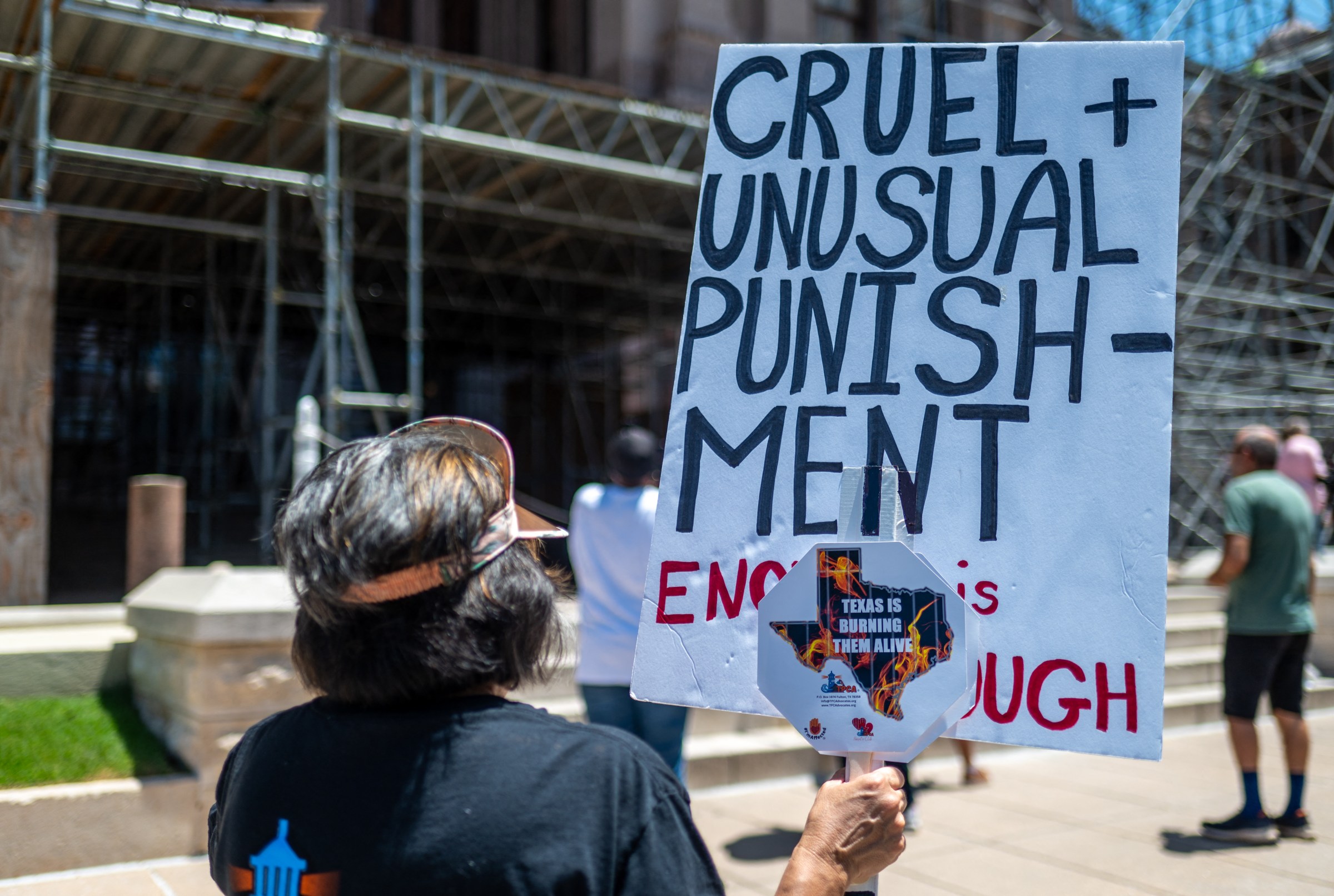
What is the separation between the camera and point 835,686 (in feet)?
5.38

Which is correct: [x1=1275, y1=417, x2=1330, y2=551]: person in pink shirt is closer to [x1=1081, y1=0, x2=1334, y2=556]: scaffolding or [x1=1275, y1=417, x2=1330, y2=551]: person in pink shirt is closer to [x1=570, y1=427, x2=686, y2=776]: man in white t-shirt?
[x1=570, y1=427, x2=686, y2=776]: man in white t-shirt

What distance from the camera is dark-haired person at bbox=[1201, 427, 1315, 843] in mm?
4910

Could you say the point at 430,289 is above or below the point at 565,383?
above

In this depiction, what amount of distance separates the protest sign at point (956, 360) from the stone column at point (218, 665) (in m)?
3.06

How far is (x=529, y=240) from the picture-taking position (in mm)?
16969

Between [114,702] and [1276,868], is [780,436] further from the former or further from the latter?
[114,702]

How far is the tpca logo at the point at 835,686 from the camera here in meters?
1.64

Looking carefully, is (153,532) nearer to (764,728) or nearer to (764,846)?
(764,728)

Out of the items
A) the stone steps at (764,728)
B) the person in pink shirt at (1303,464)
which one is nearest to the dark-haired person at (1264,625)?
the stone steps at (764,728)

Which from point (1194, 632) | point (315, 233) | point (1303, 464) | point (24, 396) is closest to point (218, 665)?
point (24, 396)

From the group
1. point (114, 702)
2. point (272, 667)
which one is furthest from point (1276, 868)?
point (114, 702)

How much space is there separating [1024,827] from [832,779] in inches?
170

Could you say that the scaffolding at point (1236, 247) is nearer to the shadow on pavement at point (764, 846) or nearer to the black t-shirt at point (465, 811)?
the shadow on pavement at point (764, 846)

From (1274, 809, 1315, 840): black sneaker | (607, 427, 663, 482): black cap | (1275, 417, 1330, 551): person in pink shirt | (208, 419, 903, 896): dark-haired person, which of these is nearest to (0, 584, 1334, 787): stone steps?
(1274, 809, 1315, 840): black sneaker
